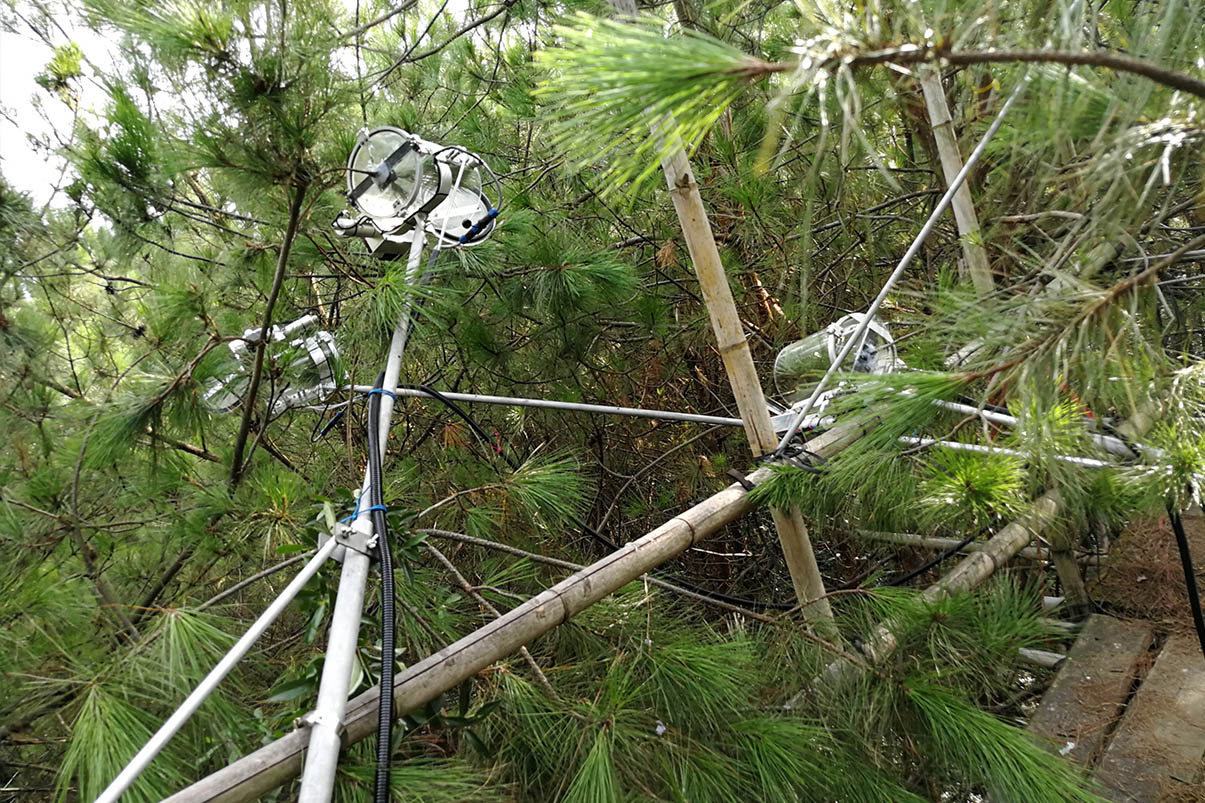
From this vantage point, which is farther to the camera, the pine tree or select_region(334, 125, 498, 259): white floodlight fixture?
select_region(334, 125, 498, 259): white floodlight fixture

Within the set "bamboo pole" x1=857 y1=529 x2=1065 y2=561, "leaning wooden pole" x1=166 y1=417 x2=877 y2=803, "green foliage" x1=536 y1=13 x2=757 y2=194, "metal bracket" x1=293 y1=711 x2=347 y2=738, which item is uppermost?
"green foliage" x1=536 y1=13 x2=757 y2=194

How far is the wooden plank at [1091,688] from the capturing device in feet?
5.59

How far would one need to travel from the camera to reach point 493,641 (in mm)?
1219

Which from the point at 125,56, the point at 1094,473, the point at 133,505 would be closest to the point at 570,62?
the point at 125,56

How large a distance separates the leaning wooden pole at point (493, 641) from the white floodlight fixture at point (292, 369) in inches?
26.1

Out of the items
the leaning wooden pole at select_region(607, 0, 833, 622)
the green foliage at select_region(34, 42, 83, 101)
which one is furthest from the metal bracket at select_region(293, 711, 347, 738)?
the green foliage at select_region(34, 42, 83, 101)

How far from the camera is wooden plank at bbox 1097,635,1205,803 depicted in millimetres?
1520

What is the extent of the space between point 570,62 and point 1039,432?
2.30 ft

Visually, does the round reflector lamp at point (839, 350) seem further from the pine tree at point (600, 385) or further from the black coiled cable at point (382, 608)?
the black coiled cable at point (382, 608)

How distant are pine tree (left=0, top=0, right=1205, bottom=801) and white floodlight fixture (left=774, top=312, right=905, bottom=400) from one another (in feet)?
0.71

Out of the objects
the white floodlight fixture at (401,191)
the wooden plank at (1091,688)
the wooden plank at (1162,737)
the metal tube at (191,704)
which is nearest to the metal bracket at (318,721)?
the metal tube at (191,704)

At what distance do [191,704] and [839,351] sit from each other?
1.40m

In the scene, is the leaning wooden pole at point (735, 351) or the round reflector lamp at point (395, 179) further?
the leaning wooden pole at point (735, 351)

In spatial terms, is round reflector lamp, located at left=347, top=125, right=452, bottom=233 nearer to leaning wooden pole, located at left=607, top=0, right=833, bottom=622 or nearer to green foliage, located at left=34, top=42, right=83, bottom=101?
leaning wooden pole, located at left=607, top=0, right=833, bottom=622
